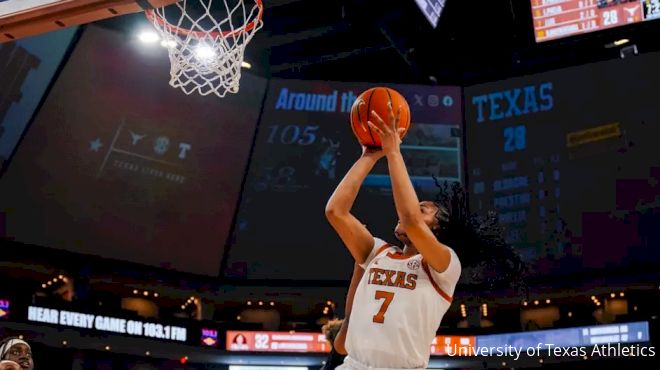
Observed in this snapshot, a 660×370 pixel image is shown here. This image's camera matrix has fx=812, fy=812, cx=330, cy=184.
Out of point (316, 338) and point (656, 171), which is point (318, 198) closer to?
point (316, 338)

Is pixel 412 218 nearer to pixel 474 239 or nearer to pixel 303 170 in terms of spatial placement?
pixel 474 239

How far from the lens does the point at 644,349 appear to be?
15703 mm

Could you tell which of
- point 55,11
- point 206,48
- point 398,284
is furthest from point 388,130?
point 206,48

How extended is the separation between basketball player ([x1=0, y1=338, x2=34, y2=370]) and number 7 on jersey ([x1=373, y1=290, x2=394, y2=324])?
221 centimetres

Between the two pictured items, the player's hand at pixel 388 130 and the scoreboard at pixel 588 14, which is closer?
the player's hand at pixel 388 130

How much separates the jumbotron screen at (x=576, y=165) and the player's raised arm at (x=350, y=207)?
44.3ft

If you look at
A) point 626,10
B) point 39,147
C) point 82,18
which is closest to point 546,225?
point 626,10

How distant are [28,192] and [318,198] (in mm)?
5766

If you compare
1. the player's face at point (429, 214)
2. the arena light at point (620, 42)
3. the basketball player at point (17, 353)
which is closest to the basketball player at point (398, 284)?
the player's face at point (429, 214)

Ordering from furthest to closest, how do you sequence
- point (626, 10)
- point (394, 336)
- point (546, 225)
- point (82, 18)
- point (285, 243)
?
1. point (285, 243)
2. point (546, 225)
3. point (626, 10)
4. point (82, 18)
5. point (394, 336)

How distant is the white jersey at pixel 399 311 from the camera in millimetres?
3105

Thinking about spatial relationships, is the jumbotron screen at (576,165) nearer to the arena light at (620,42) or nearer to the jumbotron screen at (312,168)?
the arena light at (620,42)

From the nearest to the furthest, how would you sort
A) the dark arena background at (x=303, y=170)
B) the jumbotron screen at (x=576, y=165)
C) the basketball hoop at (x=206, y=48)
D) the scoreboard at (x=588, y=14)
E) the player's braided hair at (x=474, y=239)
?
the player's braided hair at (x=474, y=239)
the basketball hoop at (x=206, y=48)
the scoreboard at (x=588, y=14)
the dark arena background at (x=303, y=170)
the jumbotron screen at (x=576, y=165)

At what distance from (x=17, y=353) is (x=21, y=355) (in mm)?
26
